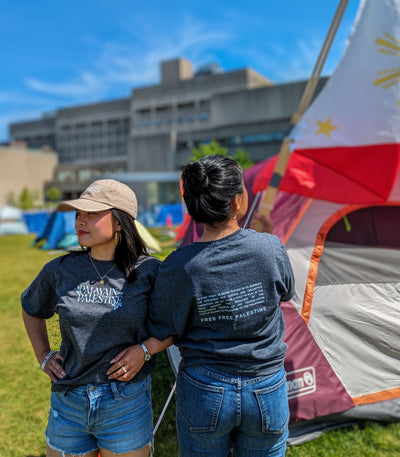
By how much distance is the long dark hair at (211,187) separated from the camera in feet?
4.61

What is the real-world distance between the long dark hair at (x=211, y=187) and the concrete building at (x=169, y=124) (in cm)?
3572

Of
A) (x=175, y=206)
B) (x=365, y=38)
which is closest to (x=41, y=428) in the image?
(x=365, y=38)

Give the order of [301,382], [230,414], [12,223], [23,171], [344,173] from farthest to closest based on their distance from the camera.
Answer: [23,171] → [12,223] → [344,173] → [301,382] → [230,414]

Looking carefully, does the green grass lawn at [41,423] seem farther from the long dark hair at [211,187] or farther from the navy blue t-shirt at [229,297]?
the long dark hair at [211,187]

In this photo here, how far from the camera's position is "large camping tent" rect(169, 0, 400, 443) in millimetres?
2699

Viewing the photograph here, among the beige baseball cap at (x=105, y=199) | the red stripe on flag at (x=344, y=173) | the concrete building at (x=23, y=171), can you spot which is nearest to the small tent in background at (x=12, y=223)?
the red stripe on flag at (x=344, y=173)

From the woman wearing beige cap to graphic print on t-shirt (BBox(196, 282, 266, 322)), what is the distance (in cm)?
30

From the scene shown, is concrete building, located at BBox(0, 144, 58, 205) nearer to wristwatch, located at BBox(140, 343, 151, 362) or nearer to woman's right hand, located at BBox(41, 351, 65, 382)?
woman's right hand, located at BBox(41, 351, 65, 382)

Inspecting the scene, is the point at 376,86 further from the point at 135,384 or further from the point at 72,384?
the point at 72,384

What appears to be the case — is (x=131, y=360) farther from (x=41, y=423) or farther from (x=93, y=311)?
(x=41, y=423)

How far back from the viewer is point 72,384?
5.16 feet

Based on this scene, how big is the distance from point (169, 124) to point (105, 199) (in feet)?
186

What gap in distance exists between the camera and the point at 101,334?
1.56 metres

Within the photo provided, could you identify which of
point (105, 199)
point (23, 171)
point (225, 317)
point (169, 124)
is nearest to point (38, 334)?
point (105, 199)
